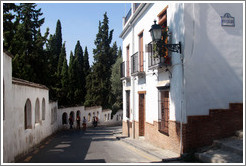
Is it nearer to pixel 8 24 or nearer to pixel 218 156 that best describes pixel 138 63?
pixel 218 156

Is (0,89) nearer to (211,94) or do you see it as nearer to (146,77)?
(211,94)

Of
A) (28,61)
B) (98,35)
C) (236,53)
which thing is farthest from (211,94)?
(98,35)

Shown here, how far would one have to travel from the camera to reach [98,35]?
42.2 m

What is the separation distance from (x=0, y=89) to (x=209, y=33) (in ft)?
22.0

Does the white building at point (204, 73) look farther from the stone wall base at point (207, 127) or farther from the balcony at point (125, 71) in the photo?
the balcony at point (125, 71)

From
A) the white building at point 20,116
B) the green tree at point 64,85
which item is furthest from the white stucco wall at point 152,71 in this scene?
the green tree at point 64,85

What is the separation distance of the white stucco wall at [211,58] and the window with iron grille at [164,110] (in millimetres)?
1717

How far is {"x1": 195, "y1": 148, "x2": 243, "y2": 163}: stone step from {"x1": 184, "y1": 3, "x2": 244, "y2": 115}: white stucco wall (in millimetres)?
1376

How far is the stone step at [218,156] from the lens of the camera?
7.30 metres

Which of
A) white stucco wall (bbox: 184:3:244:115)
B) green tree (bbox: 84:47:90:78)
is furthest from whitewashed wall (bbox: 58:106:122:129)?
white stucco wall (bbox: 184:3:244:115)

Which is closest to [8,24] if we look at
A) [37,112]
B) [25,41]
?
[25,41]

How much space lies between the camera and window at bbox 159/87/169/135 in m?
10.9

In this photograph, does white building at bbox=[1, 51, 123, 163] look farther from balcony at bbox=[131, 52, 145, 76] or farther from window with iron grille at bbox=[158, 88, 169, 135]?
window with iron grille at bbox=[158, 88, 169, 135]

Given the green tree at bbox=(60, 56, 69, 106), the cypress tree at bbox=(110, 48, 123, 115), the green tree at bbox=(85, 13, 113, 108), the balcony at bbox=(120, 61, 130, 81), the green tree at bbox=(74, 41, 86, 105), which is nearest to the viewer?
the balcony at bbox=(120, 61, 130, 81)
